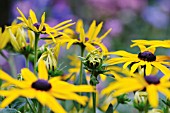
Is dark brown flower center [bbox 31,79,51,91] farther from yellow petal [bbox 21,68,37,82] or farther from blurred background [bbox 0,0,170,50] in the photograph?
blurred background [bbox 0,0,170,50]

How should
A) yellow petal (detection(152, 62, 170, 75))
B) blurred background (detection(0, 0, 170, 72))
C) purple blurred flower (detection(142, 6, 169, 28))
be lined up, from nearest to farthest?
1. yellow petal (detection(152, 62, 170, 75))
2. blurred background (detection(0, 0, 170, 72))
3. purple blurred flower (detection(142, 6, 169, 28))

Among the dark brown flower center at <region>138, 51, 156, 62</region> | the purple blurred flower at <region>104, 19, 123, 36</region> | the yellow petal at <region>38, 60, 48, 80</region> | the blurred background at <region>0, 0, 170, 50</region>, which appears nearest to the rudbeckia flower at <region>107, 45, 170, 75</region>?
the dark brown flower center at <region>138, 51, 156, 62</region>

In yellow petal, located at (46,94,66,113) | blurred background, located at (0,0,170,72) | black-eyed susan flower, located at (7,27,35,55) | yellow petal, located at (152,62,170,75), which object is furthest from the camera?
blurred background, located at (0,0,170,72)

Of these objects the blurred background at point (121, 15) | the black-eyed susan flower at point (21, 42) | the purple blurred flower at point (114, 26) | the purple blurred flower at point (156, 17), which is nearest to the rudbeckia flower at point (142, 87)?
the black-eyed susan flower at point (21, 42)

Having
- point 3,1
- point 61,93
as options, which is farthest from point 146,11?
point 61,93

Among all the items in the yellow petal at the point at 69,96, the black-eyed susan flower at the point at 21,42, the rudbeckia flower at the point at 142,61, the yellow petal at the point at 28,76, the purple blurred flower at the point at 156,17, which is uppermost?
the purple blurred flower at the point at 156,17

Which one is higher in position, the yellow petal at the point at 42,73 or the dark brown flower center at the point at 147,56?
the dark brown flower center at the point at 147,56

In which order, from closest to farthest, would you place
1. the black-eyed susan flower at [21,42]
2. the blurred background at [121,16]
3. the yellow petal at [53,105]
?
the yellow petal at [53,105] → the black-eyed susan flower at [21,42] → the blurred background at [121,16]

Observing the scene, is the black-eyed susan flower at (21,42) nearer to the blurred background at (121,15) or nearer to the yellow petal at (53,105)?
the yellow petal at (53,105)
